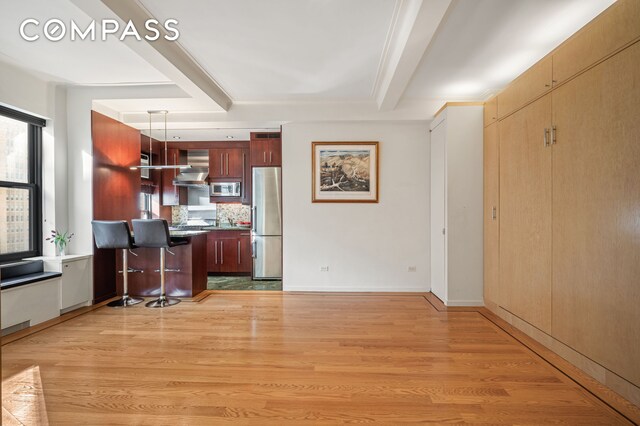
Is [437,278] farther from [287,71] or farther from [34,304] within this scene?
[34,304]

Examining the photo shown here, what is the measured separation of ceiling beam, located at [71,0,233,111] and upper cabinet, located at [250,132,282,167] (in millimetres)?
1014

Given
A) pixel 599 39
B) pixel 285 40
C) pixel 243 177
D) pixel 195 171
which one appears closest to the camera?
pixel 599 39

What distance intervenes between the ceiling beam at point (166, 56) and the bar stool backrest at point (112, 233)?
176 cm

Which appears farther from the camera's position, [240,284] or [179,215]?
[179,215]

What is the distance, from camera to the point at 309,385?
2.40 m

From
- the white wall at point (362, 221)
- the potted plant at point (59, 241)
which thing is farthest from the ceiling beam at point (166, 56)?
the potted plant at point (59, 241)

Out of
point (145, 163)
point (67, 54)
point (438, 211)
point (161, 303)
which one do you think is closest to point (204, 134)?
point (145, 163)

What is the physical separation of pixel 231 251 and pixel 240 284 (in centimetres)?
87

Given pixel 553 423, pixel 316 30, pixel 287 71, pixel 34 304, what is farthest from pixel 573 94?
pixel 34 304

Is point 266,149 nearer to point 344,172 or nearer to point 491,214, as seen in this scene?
point 344,172

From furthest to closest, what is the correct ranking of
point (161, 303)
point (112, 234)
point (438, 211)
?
point (438, 211)
point (161, 303)
point (112, 234)

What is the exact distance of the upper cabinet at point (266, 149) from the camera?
18.8 feet

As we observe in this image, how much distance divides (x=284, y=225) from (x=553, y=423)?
374 centimetres

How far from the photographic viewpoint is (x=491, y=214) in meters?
4.00
